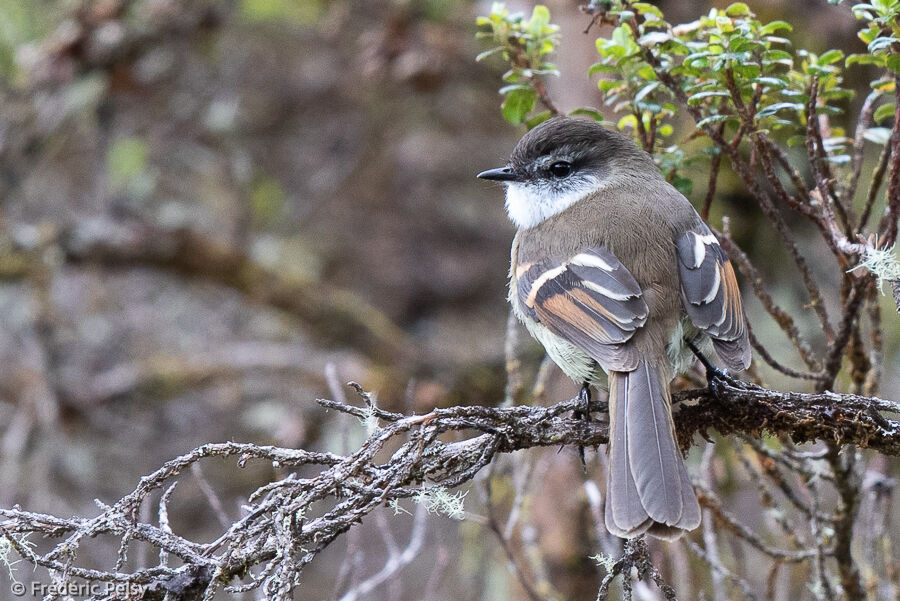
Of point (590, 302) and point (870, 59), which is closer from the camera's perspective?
point (870, 59)

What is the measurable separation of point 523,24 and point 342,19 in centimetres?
394

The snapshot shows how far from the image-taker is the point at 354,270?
27.8ft

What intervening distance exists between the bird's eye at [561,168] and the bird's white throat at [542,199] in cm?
5

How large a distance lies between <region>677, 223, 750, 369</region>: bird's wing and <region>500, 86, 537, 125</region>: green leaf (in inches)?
27.6

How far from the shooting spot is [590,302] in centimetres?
292

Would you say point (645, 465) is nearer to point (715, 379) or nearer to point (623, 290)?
point (715, 379)

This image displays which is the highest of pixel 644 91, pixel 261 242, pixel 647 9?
pixel 261 242

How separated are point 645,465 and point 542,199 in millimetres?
1575

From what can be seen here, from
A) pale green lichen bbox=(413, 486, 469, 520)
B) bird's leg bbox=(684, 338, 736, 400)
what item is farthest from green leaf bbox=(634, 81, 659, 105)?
pale green lichen bbox=(413, 486, 469, 520)

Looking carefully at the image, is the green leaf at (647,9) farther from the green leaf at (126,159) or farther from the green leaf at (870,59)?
the green leaf at (126,159)

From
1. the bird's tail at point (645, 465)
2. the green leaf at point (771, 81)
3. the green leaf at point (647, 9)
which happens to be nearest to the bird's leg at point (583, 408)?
the bird's tail at point (645, 465)

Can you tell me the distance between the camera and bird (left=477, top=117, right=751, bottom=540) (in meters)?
2.37

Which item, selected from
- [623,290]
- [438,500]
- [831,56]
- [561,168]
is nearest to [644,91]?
[831,56]

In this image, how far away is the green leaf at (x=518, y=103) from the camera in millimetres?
3045
